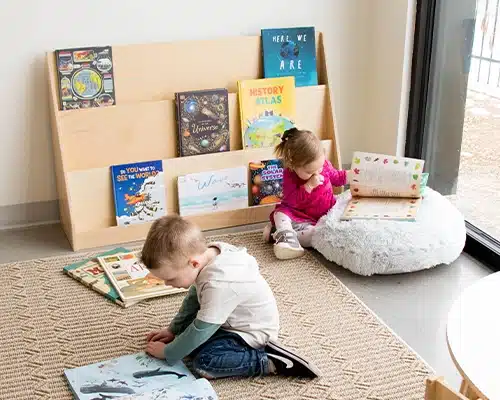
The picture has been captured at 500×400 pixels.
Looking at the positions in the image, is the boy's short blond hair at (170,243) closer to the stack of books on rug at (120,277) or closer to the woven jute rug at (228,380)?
the woven jute rug at (228,380)

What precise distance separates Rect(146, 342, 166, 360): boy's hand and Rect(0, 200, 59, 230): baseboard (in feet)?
3.33

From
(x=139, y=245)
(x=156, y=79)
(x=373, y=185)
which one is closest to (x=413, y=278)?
(x=373, y=185)

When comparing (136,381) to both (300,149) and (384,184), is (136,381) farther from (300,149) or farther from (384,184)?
(384,184)

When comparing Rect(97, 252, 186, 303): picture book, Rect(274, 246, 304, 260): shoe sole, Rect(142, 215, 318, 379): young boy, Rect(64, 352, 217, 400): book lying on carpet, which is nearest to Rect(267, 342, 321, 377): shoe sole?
Rect(142, 215, 318, 379): young boy

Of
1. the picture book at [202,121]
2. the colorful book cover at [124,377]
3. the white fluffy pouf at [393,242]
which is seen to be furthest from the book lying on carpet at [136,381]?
the picture book at [202,121]

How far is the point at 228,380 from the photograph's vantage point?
172cm

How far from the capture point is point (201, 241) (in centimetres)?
164

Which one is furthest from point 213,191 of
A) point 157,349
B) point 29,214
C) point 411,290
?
point 157,349

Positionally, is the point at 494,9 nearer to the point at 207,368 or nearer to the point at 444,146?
the point at 444,146

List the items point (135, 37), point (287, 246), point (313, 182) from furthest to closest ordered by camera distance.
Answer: point (135, 37), point (313, 182), point (287, 246)

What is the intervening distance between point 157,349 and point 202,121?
1.01 m

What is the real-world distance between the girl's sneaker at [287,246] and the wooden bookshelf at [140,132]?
28 cm

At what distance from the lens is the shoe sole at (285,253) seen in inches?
90.8

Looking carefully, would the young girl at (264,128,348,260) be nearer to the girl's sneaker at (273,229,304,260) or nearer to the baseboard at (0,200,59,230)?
the girl's sneaker at (273,229,304,260)
